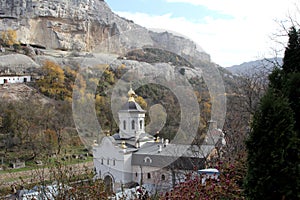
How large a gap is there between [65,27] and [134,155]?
44304mm

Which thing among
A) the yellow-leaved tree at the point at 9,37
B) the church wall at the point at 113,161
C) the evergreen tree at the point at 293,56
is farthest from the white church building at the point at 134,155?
the yellow-leaved tree at the point at 9,37

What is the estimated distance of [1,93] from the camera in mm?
28625

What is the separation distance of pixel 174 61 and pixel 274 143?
34776 mm

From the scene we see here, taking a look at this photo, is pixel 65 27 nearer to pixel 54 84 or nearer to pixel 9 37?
pixel 9 37

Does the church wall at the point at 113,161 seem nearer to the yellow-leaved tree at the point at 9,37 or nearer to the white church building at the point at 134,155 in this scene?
the white church building at the point at 134,155

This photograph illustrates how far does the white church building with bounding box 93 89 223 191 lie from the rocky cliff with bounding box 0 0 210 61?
28.3 meters

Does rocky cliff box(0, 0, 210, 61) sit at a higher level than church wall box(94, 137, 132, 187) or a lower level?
higher

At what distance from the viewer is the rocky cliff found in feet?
164

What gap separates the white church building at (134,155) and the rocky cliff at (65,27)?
92.8 feet

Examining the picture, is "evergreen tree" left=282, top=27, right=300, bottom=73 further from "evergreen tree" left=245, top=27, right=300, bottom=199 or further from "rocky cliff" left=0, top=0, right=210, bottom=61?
"rocky cliff" left=0, top=0, right=210, bottom=61

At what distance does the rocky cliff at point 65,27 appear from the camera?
49844 mm

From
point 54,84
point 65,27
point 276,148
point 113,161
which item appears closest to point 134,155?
point 113,161

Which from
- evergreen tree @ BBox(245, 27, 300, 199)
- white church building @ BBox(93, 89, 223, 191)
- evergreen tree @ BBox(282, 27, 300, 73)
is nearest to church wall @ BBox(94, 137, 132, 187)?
white church building @ BBox(93, 89, 223, 191)

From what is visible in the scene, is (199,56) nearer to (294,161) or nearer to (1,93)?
(1,93)
